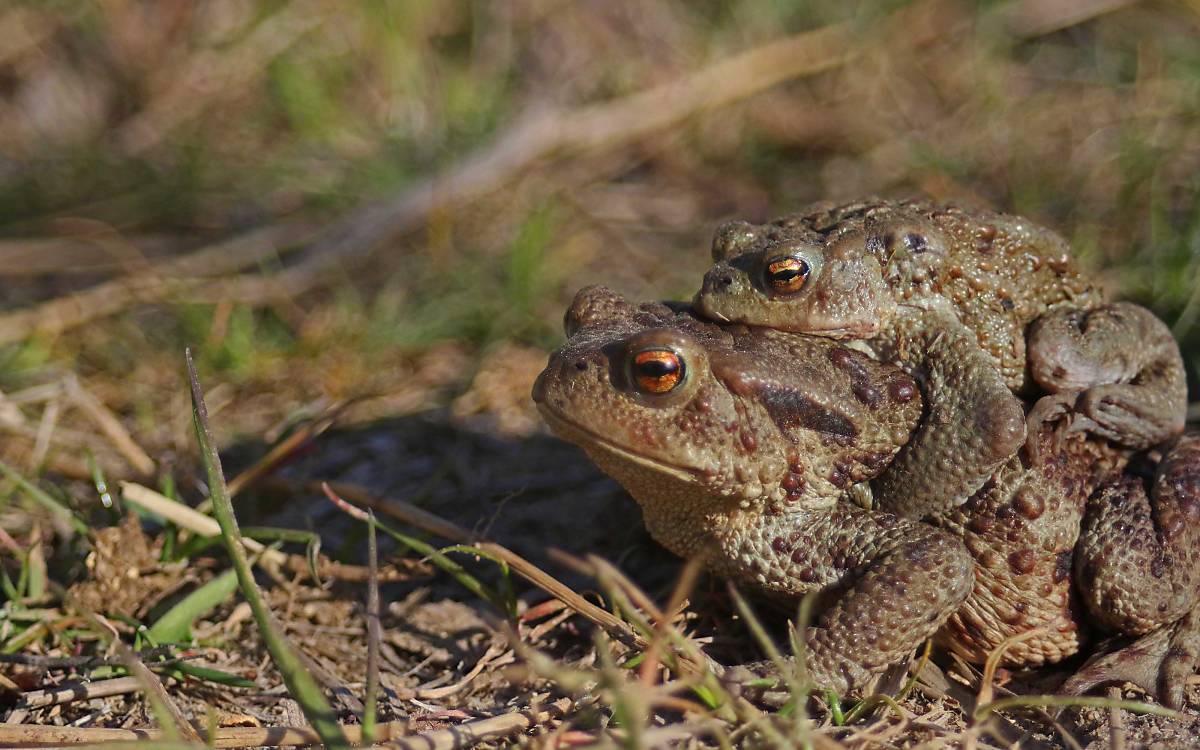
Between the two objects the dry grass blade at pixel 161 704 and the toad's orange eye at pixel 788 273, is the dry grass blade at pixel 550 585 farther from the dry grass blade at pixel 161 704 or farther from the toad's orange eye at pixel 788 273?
the toad's orange eye at pixel 788 273

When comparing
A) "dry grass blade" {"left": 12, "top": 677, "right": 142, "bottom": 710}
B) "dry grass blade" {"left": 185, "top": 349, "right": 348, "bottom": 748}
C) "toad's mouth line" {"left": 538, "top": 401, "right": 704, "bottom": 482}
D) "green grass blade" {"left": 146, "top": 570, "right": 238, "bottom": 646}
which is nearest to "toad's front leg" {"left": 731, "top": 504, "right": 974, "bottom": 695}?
"toad's mouth line" {"left": 538, "top": 401, "right": 704, "bottom": 482}

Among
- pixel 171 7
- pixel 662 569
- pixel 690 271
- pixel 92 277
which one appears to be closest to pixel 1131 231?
pixel 690 271

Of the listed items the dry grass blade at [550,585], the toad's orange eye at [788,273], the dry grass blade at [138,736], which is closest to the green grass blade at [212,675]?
the dry grass blade at [138,736]

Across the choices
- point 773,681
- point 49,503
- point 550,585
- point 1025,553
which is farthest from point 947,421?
point 49,503

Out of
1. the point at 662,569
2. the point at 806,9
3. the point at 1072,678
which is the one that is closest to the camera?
the point at 1072,678

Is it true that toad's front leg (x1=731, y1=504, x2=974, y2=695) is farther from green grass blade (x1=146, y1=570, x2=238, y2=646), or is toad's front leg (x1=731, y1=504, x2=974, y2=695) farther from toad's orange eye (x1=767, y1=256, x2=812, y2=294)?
green grass blade (x1=146, y1=570, x2=238, y2=646)

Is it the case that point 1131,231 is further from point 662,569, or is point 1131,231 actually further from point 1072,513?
point 662,569
